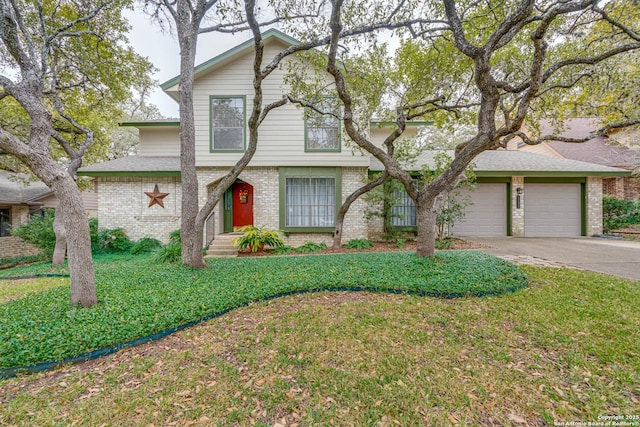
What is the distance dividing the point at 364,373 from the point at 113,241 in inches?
449

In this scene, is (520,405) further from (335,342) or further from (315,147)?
(315,147)

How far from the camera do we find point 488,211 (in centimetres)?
1150

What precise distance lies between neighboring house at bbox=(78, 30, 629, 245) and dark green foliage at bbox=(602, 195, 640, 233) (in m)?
1.74

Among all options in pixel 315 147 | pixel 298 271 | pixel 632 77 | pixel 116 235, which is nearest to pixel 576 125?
pixel 632 77

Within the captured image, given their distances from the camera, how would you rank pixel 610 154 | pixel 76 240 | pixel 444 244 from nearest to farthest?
pixel 76 240 → pixel 444 244 → pixel 610 154

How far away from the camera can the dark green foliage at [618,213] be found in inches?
465

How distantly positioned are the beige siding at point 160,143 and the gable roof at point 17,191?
14.6 ft

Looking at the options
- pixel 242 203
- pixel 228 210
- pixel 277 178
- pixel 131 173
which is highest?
pixel 131 173

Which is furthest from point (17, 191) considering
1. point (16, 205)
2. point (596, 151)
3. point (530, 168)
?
point (596, 151)

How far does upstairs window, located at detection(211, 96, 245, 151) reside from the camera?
31.4ft

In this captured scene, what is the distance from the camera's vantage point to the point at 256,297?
449cm

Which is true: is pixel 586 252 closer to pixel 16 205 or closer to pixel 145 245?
pixel 145 245

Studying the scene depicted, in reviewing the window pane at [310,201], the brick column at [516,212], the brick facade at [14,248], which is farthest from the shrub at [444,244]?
the brick facade at [14,248]

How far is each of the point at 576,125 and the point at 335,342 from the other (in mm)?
22999
